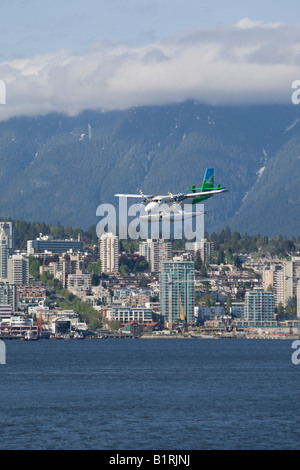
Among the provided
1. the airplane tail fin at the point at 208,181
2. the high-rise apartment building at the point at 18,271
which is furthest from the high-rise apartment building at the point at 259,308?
the airplane tail fin at the point at 208,181

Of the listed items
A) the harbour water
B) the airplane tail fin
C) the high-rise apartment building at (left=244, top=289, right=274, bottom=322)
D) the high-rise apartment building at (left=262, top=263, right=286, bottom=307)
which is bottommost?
the harbour water

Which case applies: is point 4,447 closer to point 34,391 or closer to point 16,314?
point 34,391

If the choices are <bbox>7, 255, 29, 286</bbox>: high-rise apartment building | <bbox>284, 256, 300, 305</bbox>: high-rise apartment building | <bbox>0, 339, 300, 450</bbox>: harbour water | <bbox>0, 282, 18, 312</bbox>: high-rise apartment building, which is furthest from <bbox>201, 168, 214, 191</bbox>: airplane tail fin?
<bbox>7, 255, 29, 286</bbox>: high-rise apartment building

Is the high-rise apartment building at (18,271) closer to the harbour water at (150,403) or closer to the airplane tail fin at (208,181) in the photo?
the harbour water at (150,403)

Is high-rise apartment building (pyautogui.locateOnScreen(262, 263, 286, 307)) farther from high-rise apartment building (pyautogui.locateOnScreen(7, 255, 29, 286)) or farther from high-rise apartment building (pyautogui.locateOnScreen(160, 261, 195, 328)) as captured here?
high-rise apartment building (pyautogui.locateOnScreen(7, 255, 29, 286))

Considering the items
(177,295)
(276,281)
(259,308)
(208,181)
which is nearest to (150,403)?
(208,181)
